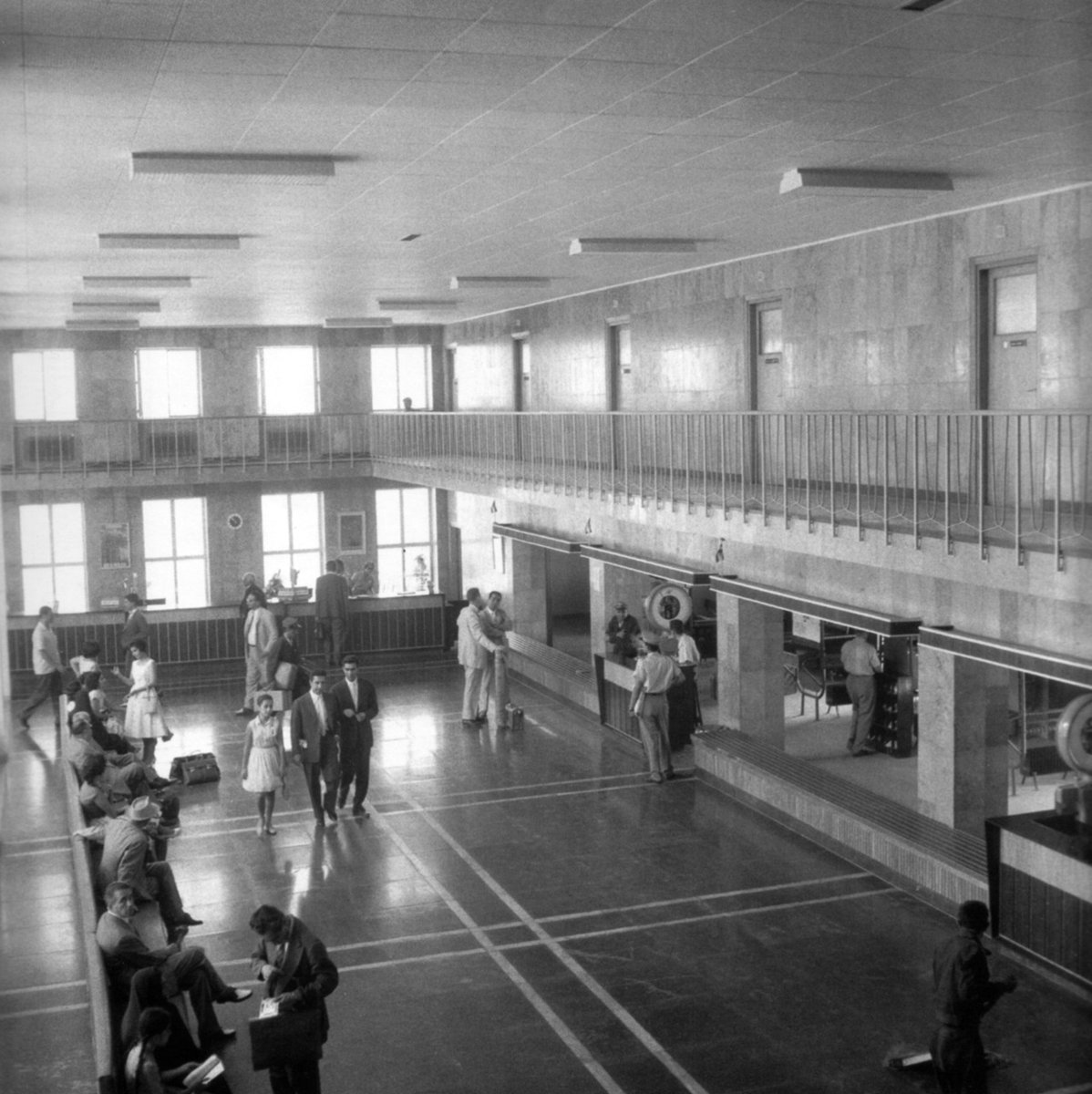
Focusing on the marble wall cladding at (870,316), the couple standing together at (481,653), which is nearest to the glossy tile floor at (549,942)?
the couple standing together at (481,653)

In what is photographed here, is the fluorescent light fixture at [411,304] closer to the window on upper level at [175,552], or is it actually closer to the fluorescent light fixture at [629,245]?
the window on upper level at [175,552]

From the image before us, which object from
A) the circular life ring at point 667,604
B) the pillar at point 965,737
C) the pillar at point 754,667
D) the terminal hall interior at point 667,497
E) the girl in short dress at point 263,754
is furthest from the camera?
the circular life ring at point 667,604

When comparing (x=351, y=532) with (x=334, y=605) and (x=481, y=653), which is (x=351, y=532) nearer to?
(x=334, y=605)

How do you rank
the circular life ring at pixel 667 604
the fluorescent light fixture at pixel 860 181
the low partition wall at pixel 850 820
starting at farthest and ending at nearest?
A: the circular life ring at pixel 667 604
the low partition wall at pixel 850 820
the fluorescent light fixture at pixel 860 181

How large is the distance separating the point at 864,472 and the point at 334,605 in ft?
44.3

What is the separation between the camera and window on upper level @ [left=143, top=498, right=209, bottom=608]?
1165 inches

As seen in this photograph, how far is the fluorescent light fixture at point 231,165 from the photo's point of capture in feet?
32.5

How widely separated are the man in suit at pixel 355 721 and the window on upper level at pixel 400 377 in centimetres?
1732

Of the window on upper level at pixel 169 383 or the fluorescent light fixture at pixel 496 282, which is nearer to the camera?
the fluorescent light fixture at pixel 496 282

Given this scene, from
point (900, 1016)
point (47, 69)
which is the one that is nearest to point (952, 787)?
point (900, 1016)

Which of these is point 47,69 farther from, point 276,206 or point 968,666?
point 968,666

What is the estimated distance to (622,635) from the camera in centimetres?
2170

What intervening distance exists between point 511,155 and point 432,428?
1923 centimetres

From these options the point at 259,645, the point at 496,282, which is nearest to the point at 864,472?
the point at 496,282
